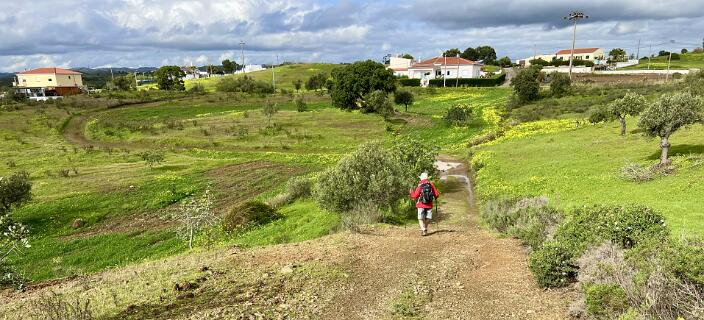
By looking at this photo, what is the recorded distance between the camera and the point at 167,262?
54.5 ft

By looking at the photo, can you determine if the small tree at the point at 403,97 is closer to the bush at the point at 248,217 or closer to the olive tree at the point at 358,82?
the olive tree at the point at 358,82

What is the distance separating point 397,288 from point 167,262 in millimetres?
8962

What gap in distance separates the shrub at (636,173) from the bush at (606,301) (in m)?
Result: 18.0

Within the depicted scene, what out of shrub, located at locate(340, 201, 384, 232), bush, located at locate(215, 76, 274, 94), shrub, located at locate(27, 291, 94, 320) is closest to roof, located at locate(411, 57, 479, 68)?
bush, located at locate(215, 76, 274, 94)

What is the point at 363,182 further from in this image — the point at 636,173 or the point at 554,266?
the point at 636,173

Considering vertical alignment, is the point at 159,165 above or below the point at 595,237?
below

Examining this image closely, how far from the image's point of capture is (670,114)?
24.3 meters

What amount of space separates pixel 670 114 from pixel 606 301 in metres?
19.6

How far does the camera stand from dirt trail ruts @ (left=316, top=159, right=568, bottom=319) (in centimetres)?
1081

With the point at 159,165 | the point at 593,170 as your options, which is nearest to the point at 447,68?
the point at 159,165

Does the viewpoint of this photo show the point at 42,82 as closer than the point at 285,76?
Yes

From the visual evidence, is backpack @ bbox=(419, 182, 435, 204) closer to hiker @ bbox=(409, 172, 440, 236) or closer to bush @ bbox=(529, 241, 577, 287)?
hiker @ bbox=(409, 172, 440, 236)

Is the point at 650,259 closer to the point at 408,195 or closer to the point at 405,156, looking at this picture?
the point at 408,195

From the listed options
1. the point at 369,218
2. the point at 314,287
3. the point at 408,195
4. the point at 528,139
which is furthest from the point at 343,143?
the point at 314,287
